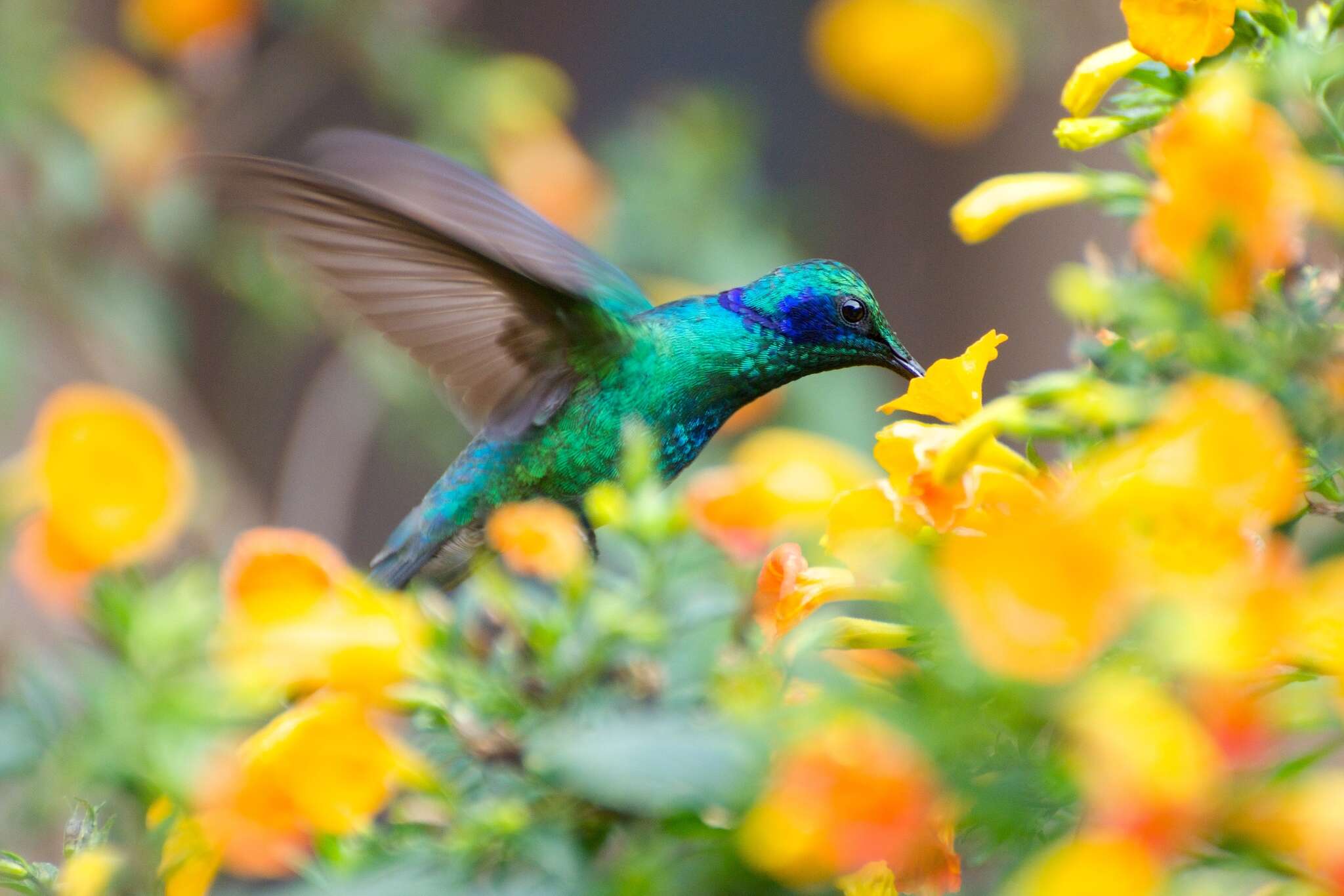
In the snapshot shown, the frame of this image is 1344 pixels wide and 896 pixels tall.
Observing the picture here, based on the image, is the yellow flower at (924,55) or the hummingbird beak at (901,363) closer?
the hummingbird beak at (901,363)

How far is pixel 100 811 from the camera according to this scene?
94 cm

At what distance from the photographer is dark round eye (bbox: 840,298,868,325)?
126cm

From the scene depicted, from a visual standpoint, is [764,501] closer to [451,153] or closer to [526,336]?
[526,336]

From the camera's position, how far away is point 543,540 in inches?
35.5

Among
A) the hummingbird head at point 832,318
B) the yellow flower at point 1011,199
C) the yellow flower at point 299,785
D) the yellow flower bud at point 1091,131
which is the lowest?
the yellow flower at point 299,785

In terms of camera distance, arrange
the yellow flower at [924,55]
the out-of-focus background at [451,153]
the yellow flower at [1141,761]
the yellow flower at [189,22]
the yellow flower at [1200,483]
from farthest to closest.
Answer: the yellow flower at [924,55] < the out-of-focus background at [451,153] < the yellow flower at [189,22] < the yellow flower at [1200,483] < the yellow flower at [1141,761]

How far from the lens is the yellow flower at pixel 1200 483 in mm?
626

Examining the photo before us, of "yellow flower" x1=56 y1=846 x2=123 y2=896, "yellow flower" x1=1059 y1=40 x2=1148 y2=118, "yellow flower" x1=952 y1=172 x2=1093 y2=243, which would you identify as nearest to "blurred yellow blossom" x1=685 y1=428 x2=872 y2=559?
"yellow flower" x1=952 y1=172 x2=1093 y2=243

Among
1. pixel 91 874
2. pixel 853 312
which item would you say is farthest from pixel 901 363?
pixel 91 874

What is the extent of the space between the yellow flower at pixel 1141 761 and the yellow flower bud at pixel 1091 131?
18.3 inches

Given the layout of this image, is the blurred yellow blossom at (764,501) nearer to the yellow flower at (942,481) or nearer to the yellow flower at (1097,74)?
the yellow flower at (942,481)

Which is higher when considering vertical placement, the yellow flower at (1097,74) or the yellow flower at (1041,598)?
the yellow flower at (1097,74)

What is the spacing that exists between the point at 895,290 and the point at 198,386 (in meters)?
1.91

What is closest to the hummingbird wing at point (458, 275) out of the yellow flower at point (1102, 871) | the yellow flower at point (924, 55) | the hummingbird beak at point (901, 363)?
the hummingbird beak at point (901, 363)
